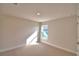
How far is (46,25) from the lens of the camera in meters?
1.65

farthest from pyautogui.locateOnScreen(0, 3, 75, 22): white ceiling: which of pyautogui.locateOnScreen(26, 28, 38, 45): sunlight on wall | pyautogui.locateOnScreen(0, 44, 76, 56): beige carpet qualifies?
pyautogui.locateOnScreen(0, 44, 76, 56): beige carpet

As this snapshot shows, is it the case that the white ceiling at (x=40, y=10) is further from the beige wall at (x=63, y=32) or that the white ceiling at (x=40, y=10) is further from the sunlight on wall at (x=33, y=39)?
the sunlight on wall at (x=33, y=39)

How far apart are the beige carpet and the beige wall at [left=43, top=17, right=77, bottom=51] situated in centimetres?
9

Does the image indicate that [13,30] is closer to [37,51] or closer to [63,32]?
[37,51]


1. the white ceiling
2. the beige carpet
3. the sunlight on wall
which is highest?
the white ceiling

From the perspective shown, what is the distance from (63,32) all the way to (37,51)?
448 mm

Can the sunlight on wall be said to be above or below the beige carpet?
above

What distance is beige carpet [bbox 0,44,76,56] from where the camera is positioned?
153cm

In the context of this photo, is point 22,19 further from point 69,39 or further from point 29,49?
point 69,39

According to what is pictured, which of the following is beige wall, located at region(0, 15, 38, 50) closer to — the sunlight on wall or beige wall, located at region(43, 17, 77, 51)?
the sunlight on wall

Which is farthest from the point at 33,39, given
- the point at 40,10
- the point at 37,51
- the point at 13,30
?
the point at 40,10

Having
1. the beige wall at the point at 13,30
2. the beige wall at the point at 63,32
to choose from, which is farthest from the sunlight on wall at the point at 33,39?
the beige wall at the point at 63,32

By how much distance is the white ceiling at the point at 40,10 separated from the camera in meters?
1.54

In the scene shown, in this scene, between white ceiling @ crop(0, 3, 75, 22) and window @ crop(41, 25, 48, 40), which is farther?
window @ crop(41, 25, 48, 40)
